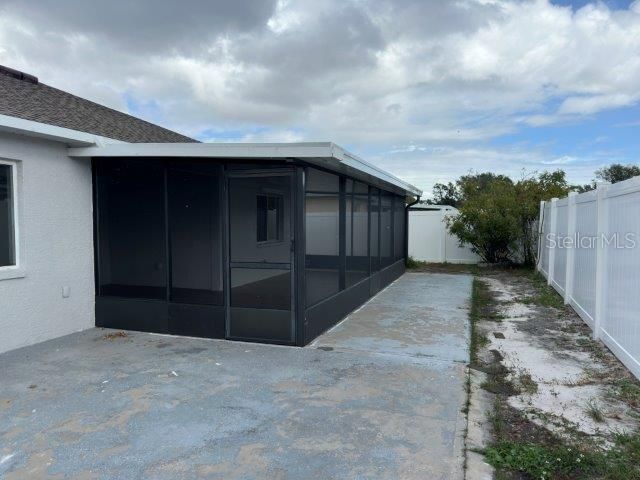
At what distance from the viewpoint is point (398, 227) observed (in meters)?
12.5

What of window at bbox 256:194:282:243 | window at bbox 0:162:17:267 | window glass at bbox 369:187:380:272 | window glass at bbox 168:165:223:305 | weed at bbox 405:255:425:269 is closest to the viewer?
window at bbox 0:162:17:267

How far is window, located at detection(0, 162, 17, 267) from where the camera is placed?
16.9 ft

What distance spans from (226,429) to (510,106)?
Result: 13155 mm

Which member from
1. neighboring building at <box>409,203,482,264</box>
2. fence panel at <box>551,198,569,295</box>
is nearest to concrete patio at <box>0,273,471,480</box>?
fence panel at <box>551,198,569,295</box>

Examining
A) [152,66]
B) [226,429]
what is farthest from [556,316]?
[152,66]

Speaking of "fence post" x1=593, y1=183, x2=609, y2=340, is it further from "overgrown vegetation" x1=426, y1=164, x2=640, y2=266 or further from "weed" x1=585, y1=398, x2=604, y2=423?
"overgrown vegetation" x1=426, y1=164, x2=640, y2=266

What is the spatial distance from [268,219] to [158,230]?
6.04 ft

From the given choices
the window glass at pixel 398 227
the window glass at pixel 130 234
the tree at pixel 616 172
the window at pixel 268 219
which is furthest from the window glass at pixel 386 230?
the tree at pixel 616 172

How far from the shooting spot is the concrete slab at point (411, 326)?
555 cm

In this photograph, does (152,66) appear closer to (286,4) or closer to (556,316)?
(286,4)

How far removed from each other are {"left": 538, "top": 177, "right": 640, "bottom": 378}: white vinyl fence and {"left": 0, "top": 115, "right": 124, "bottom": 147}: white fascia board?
237 inches

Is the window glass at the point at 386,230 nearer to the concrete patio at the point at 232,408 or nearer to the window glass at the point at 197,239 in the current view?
the window glass at the point at 197,239

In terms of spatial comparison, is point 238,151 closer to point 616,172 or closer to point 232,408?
point 232,408

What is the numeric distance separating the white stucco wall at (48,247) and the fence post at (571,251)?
765 centimetres
